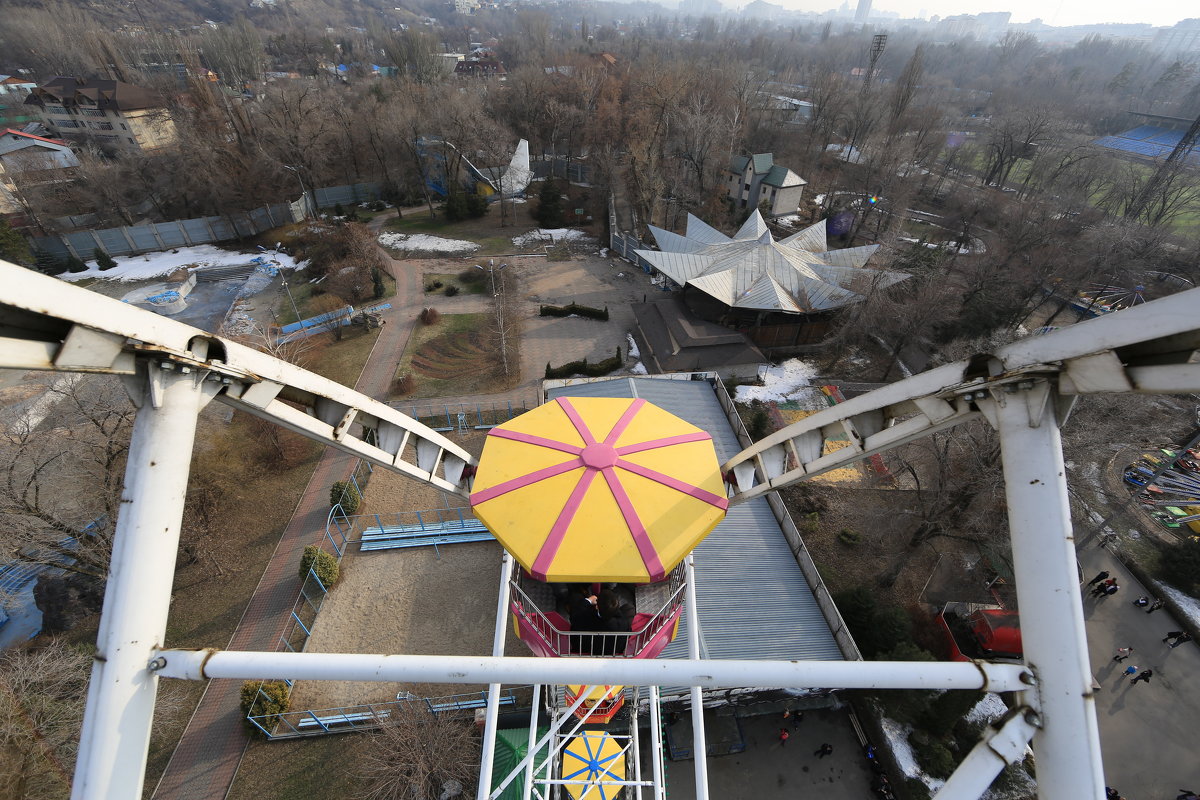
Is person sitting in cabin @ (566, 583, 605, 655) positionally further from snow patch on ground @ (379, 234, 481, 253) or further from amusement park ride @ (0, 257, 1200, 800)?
snow patch on ground @ (379, 234, 481, 253)

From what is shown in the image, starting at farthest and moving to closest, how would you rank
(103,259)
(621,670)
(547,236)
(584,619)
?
1. (547,236)
2. (103,259)
3. (584,619)
4. (621,670)

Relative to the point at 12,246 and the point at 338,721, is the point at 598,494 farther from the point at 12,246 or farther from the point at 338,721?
the point at 12,246

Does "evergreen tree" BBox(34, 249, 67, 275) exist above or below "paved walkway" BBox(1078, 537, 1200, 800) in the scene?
above

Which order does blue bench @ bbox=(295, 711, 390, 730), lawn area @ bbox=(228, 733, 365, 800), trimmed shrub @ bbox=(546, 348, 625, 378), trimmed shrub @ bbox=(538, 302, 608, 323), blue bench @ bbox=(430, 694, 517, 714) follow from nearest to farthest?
lawn area @ bbox=(228, 733, 365, 800)
blue bench @ bbox=(295, 711, 390, 730)
blue bench @ bbox=(430, 694, 517, 714)
trimmed shrub @ bbox=(546, 348, 625, 378)
trimmed shrub @ bbox=(538, 302, 608, 323)

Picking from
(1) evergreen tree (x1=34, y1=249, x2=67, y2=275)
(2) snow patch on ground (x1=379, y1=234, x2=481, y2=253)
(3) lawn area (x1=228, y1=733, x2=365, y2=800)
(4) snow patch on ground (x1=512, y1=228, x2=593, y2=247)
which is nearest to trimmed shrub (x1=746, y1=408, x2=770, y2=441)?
A: (3) lawn area (x1=228, y1=733, x2=365, y2=800)

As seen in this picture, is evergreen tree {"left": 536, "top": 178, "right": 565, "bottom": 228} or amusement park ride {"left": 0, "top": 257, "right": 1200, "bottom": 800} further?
evergreen tree {"left": 536, "top": 178, "right": 565, "bottom": 228}

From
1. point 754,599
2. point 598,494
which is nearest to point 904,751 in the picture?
point 754,599

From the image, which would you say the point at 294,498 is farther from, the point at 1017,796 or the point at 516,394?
the point at 1017,796
